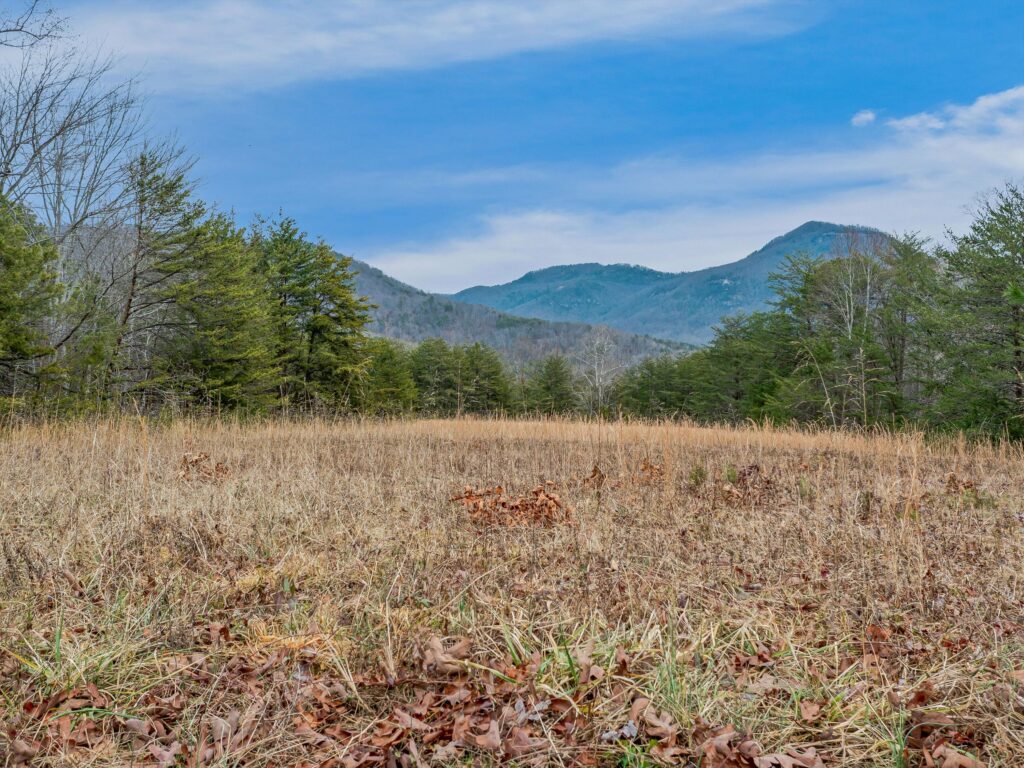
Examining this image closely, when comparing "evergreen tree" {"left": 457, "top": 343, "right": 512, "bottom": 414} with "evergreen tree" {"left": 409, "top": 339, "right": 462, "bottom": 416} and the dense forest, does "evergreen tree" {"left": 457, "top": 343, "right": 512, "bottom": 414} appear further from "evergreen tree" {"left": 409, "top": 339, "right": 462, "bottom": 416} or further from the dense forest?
the dense forest

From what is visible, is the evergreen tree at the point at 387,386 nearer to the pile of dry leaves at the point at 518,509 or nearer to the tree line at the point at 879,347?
the tree line at the point at 879,347

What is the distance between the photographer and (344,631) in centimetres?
314

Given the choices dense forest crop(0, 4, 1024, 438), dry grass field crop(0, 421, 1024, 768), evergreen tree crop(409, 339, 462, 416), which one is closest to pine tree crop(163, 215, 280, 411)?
dense forest crop(0, 4, 1024, 438)

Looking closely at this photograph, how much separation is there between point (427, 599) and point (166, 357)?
17.3 meters

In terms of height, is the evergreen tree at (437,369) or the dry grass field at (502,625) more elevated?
the evergreen tree at (437,369)

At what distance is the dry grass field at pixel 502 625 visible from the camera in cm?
237

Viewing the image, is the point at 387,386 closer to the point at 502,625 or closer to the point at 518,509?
the point at 518,509

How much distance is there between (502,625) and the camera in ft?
10.1

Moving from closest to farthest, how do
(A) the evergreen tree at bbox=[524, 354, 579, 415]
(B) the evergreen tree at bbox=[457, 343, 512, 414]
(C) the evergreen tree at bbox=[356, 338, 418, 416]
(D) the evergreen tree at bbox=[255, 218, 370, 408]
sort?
1. (D) the evergreen tree at bbox=[255, 218, 370, 408]
2. (C) the evergreen tree at bbox=[356, 338, 418, 416]
3. (B) the evergreen tree at bbox=[457, 343, 512, 414]
4. (A) the evergreen tree at bbox=[524, 354, 579, 415]

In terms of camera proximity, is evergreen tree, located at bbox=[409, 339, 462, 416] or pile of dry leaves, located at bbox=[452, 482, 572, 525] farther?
evergreen tree, located at bbox=[409, 339, 462, 416]

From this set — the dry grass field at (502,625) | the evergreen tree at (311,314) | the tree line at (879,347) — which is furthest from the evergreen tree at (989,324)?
the evergreen tree at (311,314)

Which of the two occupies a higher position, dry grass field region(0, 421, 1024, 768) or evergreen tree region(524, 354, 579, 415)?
evergreen tree region(524, 354, 579, 415)

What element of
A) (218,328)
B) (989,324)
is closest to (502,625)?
(218,328)

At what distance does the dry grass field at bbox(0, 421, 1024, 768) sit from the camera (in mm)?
2367
